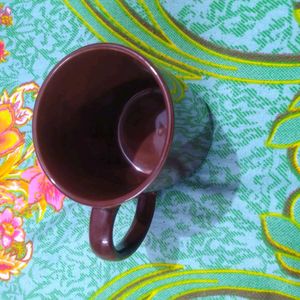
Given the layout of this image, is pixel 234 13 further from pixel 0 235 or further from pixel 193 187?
pixel 0 235

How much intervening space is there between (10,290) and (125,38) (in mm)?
258

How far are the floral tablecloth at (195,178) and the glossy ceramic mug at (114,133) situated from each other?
0.10 ft

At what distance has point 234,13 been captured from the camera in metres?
0.38

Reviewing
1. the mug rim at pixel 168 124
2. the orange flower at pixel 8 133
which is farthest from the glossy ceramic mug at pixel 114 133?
the orange flower at pixel 8 133

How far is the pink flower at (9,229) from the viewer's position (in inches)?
17.3

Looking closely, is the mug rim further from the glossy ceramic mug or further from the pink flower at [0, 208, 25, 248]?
the pink flower at [0, 208, 25, 248]

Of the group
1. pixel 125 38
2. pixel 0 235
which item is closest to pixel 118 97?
Answer: pixel 125 38

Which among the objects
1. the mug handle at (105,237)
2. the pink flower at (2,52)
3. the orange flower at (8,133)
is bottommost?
the orange flower at (8,133)

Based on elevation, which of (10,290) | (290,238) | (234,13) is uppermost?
(234,13)

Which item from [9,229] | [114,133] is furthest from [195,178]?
[9,229]

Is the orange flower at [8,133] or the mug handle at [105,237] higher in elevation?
the mug handle at [105,237]

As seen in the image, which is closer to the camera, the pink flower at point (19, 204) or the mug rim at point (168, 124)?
the mug rim at point (168, 124)

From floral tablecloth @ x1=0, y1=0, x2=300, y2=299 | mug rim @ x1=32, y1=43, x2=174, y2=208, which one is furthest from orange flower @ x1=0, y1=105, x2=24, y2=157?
mug rim @ x1=32, y1=43, x2=174, y2=208

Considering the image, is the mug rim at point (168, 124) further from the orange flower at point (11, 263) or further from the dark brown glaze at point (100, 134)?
the orange flower at point (11, 263)
